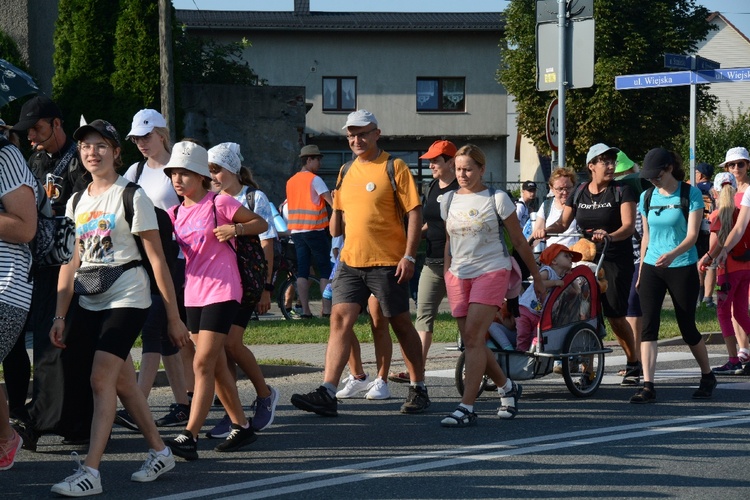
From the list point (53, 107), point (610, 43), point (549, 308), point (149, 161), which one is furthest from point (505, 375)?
point (610, 43)

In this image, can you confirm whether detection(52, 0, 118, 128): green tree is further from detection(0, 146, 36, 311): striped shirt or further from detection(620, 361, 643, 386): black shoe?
detection(0, 146, 36, 311): striped shirt

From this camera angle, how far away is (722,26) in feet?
232

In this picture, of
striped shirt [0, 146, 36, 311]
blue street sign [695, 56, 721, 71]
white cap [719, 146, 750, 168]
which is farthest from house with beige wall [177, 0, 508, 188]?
striped shirt [0, 146, 36, 311]

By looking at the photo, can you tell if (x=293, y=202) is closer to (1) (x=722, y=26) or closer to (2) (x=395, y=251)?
(2) (x=395, y=251)

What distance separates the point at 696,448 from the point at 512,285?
1.79 meters

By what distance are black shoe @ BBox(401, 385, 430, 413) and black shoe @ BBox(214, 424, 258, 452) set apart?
65.5 inches

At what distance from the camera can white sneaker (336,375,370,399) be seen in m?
9.68

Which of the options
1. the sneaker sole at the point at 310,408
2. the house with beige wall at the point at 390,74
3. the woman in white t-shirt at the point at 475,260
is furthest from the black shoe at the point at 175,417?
the house with beige wall at the point at 390,74

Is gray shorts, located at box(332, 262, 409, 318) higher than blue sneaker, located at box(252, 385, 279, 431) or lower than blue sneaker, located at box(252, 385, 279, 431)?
higher

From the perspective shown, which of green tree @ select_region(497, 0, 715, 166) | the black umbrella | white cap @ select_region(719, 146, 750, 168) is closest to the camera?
the black umbrella

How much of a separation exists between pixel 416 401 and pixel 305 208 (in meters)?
6.79

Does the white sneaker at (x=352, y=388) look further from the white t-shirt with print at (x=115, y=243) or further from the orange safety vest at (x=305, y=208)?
the orange safety vest at (x=305, y=208)

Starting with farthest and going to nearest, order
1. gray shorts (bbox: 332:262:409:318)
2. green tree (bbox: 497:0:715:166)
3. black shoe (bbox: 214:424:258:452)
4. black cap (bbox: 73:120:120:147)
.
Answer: green tree (bbox: 497:0:715:166) → gray shorts (bbox: 332:262:409:318) → black shoe (bbox: 214:424:258:452) → black cap (bbox: 73:120:120:147)

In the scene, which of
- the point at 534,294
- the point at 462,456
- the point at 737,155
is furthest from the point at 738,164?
the point at 462,456
